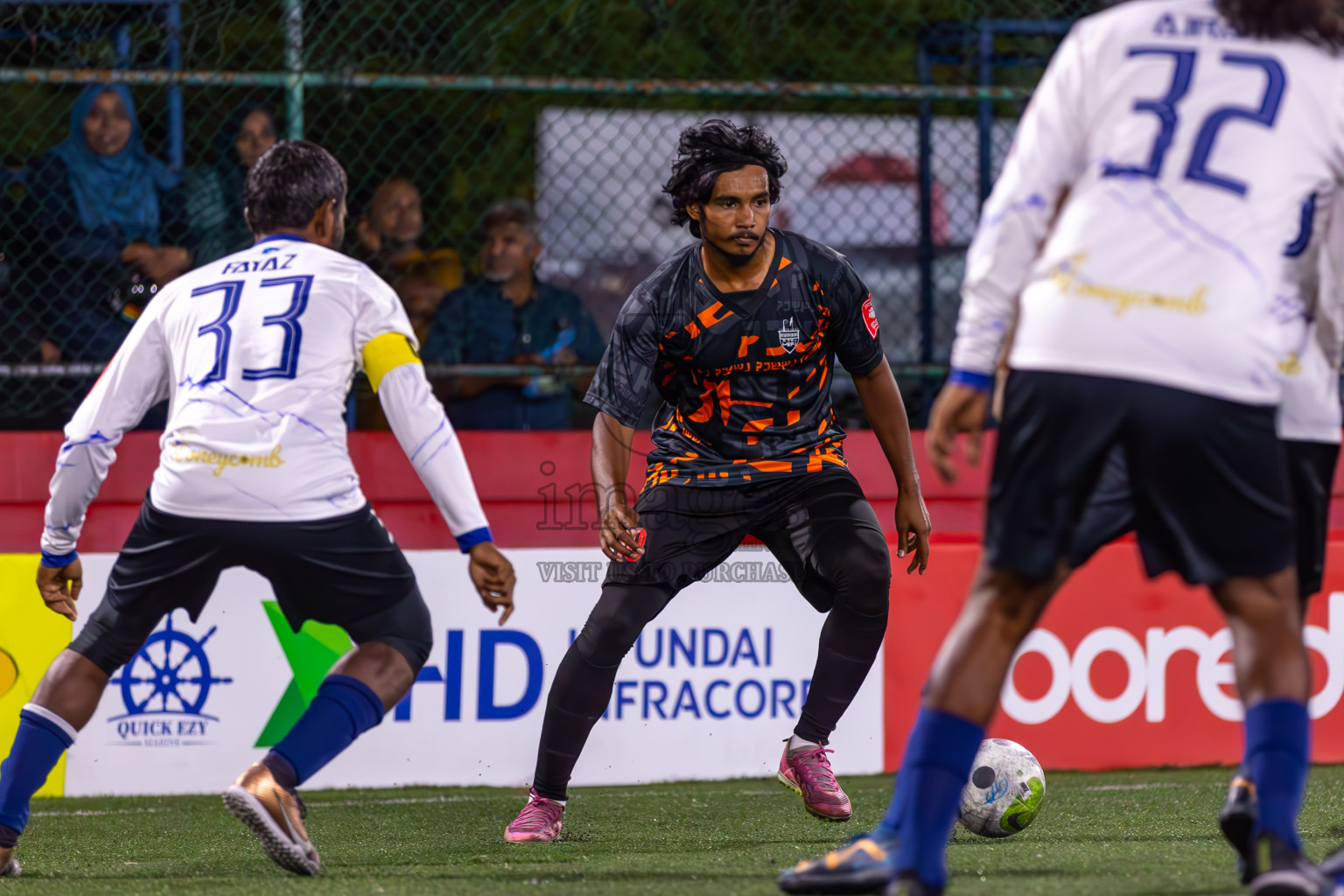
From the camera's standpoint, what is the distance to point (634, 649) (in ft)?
19.5

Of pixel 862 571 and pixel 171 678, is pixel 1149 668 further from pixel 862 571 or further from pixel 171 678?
pixel 171 678

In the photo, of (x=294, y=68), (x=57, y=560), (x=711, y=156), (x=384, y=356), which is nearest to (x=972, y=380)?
(x=384, y=356)

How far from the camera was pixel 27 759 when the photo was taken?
3.64m

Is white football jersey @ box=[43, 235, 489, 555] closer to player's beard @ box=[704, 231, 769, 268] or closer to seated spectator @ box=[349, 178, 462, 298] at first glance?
player's beard @ box=[704, 231, 769, 268]

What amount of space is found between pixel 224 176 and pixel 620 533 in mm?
2822

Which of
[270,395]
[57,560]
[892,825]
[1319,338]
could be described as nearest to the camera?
[892,825]

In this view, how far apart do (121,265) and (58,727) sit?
Result: 2904 millimetres

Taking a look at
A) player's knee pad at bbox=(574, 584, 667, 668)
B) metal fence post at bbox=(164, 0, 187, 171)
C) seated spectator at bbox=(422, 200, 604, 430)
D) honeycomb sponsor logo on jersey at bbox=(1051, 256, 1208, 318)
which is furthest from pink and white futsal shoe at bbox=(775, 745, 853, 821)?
metal fence post at bbox=(164, 0, 187, 171)

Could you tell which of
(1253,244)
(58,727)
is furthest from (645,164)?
(1253,244)

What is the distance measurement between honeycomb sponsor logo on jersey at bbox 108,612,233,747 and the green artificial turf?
0.24 metres

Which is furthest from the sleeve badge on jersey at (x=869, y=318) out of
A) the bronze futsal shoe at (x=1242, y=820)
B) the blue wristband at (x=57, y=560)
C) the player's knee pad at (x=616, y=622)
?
the blue wristband at (x=57, y=560)

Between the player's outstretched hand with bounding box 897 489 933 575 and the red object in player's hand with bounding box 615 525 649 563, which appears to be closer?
the red object in player's hand with bounding box 615 525 649 563

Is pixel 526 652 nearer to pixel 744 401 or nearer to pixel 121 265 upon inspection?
pixel 744 401

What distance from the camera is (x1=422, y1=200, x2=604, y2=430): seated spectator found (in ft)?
20.7
